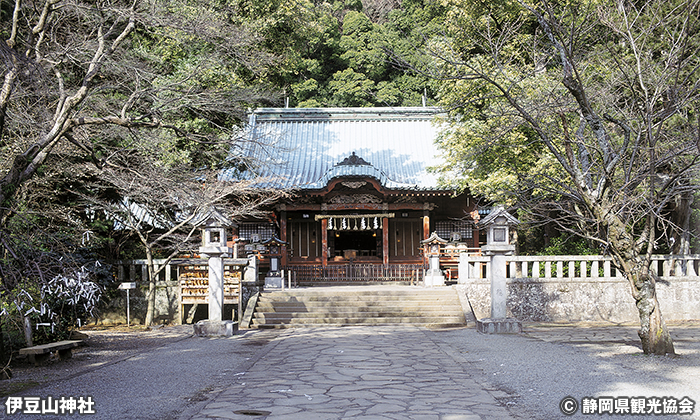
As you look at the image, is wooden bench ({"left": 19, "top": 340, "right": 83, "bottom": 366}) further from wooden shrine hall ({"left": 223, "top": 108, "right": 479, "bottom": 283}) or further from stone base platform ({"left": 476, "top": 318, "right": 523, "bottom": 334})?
stone base platform ({"left": 476, "top": 318, "right": 523, "bottom": 334})

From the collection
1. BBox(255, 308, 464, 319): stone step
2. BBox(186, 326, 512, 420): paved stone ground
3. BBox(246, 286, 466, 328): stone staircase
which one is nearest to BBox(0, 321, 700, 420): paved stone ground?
BBox(186, 326, 512, 420): paved stone ground

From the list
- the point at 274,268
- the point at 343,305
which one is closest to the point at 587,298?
the point at 343,305

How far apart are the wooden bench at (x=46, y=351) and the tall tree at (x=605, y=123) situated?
786cm

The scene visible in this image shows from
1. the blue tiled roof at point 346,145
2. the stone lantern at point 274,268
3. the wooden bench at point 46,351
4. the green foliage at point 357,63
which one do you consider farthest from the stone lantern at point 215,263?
the green foliage at point 357,63

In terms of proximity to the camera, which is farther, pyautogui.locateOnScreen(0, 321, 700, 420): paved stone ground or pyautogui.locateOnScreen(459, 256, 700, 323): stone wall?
pyautogui.locateOnScreen(459, 256, 700, 323): stone wall

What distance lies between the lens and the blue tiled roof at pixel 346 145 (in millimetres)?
19094

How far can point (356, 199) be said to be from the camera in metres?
19.8

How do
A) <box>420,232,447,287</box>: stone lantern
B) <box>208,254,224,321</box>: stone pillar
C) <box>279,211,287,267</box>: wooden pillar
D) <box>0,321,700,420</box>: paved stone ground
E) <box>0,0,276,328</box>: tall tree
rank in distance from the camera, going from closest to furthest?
<box>0,321,700,420</box>: paved stone ground → <box>0,0,276,328</box>: tall tree → <box>208,254,224,321</box>: stone pillar → <box>420,232,447,287</box>: stone lantern → <box>279,211,287,267</box>: wooden pillar

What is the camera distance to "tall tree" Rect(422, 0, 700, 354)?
795cm

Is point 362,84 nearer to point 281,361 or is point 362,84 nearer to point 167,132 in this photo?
point 167,132

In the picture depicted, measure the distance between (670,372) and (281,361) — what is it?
19.2 ft

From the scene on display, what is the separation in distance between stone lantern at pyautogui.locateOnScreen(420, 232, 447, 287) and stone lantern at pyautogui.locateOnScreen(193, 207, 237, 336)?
275 inches

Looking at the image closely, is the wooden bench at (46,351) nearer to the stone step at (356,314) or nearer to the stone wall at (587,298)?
the stone step at (356,314)

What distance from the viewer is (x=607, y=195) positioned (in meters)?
9.05
